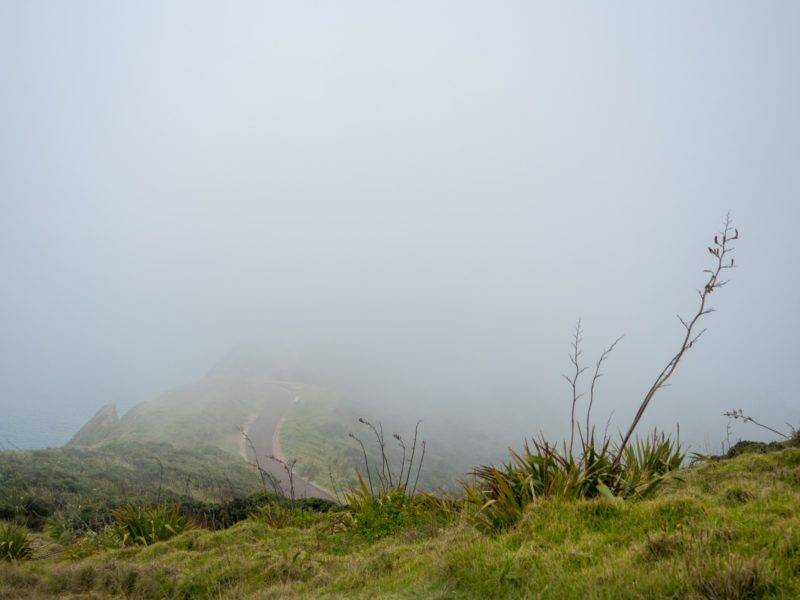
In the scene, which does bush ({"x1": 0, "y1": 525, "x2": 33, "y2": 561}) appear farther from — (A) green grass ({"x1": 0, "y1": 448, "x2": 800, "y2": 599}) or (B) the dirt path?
(B) the dirt path

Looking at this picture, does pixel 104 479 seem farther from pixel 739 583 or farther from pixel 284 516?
pixel 739 583

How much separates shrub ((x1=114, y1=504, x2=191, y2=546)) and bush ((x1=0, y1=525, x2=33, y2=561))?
1.85 meters

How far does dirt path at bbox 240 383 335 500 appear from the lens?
3831cm

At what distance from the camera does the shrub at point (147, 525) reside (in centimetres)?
1173

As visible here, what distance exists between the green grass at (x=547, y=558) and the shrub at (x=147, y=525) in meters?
1.83

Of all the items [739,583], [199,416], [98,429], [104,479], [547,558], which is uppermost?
[739,583]

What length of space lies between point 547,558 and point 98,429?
247 ft

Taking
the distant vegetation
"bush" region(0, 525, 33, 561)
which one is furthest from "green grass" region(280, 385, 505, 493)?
"bush" region(0, 525, 33, 561)

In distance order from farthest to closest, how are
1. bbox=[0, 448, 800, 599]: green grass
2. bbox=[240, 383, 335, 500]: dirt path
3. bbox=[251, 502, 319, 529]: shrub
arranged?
bbox=[240, 383, 335, 500]: dirt path
bbox=[251, 502, 319, 529]: shrub
bbox=[0, 448, 800, 599]: green grass

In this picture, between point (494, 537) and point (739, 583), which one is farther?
point (494, 537)

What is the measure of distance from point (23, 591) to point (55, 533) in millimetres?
8673

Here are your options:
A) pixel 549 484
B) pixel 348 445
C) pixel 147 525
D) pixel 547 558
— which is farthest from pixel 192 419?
pixel 547 558

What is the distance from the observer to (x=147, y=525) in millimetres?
11977

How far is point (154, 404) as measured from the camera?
248 feet
